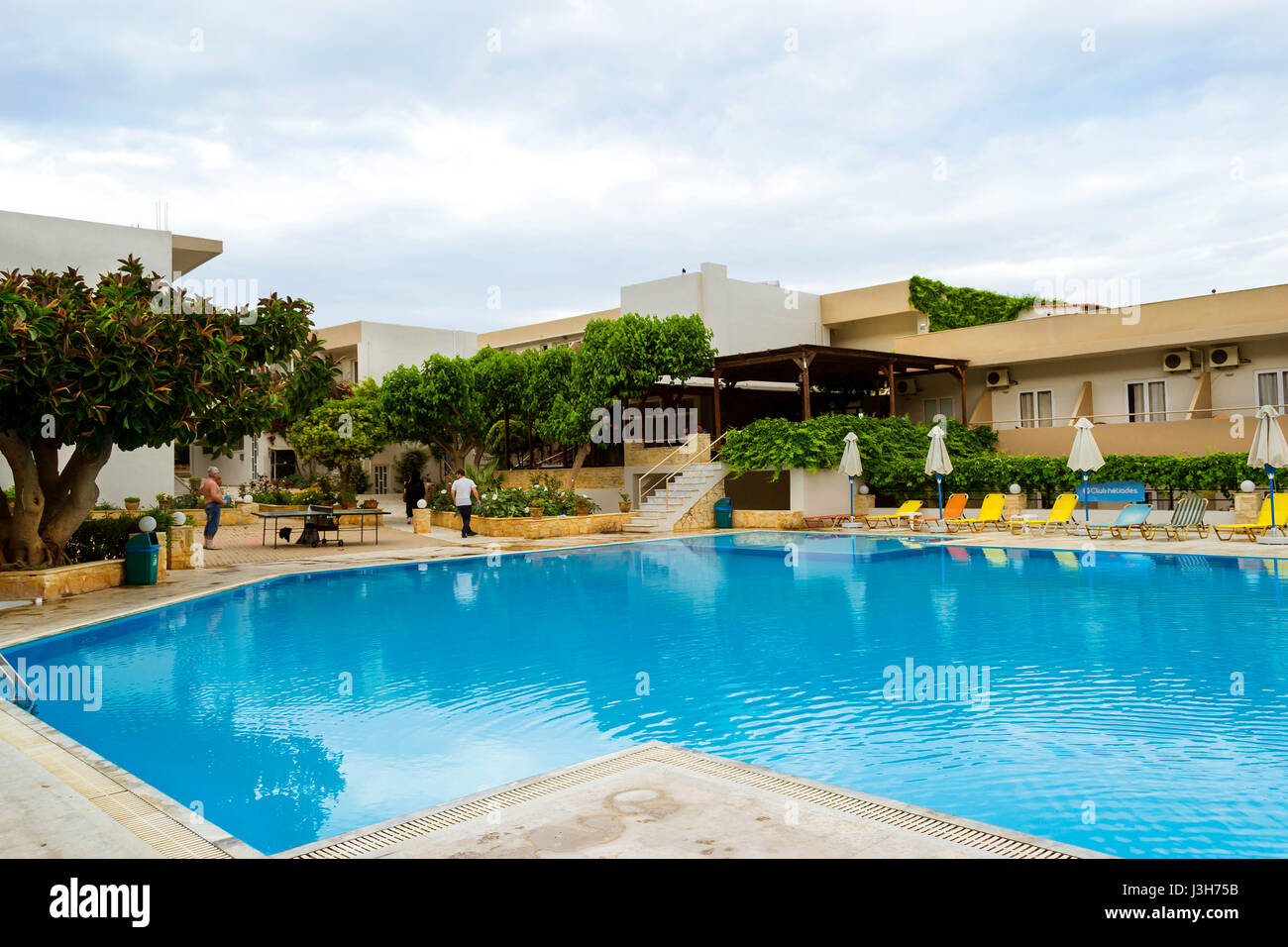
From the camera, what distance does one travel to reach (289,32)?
1351 centimetres

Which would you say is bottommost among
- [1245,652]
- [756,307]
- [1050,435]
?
[1245,652]

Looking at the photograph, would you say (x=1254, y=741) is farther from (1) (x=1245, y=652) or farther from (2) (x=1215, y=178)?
(2) (x=1215, y=178)

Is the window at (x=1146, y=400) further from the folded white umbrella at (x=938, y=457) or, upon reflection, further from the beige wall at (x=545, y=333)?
the beige wall at (x=545, y=333)

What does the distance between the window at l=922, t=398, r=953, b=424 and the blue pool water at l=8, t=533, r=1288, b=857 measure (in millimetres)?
16408

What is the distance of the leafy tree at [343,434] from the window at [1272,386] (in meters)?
27.6

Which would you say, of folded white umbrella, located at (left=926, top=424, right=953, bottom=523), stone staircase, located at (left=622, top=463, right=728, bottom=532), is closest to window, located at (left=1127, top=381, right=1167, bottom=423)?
folded white umbrella, located at (left=926, top=424, right=953, bottom=523)

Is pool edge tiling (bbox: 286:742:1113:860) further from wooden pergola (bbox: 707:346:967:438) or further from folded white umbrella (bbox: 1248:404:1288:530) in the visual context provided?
wooden pergola (bbox: 707:346:967:438)

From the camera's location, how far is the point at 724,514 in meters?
24.6

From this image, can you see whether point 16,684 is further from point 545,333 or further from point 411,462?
point 545,333

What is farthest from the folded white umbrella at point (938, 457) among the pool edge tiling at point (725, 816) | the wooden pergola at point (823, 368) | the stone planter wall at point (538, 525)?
the pool edge tiling at point (725, 816)

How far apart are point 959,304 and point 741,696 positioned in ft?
94.7
